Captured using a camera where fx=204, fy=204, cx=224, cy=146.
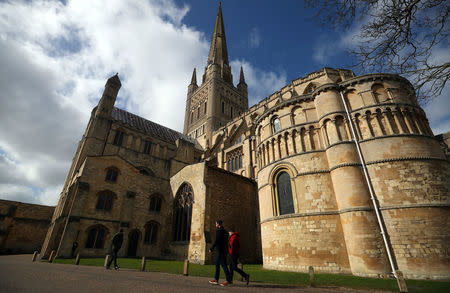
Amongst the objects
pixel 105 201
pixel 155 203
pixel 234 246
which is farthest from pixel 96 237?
pixel 234 246

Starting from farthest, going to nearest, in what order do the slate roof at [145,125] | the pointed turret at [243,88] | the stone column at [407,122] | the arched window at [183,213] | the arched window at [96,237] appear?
1. the pointed turret at [243,88]
2. the slate roof at [145,125]
3. the arched window at [183,213]
4. the arched window at [96,237]
5. the stone column at [407,122]

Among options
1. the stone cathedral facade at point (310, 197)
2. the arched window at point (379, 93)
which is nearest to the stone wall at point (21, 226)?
the stone cathedral facade at point (310, 197)

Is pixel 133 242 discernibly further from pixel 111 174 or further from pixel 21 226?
pixel 21 226

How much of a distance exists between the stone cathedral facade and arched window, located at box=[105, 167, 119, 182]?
89 millimetres

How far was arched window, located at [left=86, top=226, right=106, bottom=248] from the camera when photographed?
15782 mm

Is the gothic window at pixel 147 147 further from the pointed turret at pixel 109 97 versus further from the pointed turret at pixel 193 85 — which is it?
the pointed turret at pixel 193 85

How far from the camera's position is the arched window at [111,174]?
18.2 metres

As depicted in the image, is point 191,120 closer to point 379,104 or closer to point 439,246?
point 379,104

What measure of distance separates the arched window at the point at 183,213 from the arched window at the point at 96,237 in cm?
568

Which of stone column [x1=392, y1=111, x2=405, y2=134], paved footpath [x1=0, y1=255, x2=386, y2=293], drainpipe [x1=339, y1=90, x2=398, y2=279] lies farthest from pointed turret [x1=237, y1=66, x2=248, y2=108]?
paved footpath [x1=0, y1=255, x2=386, y2=293]

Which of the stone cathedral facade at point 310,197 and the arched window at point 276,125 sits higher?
the arched window at point 276,125

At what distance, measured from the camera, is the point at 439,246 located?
874cm

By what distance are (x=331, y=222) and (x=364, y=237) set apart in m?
1.52

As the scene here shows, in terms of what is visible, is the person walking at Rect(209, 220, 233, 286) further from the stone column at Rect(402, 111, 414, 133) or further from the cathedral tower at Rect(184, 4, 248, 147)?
the cathedral tower at Rect(184, 4, 248, 147)
